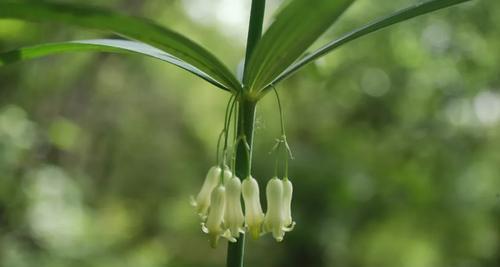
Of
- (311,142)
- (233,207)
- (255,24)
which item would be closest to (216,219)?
(233,207)

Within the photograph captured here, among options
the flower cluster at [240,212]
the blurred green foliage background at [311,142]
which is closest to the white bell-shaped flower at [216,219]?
the flower cluster at [240,212]

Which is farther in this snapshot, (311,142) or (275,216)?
(311,142)

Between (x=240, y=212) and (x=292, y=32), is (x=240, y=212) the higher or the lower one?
the lower one

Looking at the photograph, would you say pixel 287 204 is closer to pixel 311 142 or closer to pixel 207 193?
pixel 207 193

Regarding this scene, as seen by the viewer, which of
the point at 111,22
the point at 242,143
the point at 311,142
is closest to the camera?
the point at 111,22

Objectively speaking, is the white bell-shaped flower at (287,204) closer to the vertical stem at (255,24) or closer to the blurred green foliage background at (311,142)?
the vertical stem at (255,24)

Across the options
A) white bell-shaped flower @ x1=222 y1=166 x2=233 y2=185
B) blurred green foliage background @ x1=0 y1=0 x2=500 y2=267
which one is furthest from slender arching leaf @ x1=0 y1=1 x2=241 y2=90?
blurred green foliage background @ x1=0 y1=0 x2=500 y2=267

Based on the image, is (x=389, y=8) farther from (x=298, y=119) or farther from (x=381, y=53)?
(x=298, y=119)

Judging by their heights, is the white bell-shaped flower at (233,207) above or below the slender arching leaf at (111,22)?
below
